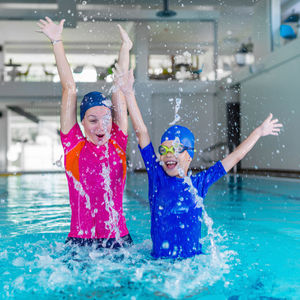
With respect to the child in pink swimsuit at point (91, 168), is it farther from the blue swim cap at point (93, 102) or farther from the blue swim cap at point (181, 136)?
the blue swim cap at point (181, 136)

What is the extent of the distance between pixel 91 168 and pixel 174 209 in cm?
47

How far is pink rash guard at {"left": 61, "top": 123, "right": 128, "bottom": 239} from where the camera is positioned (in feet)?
6.84

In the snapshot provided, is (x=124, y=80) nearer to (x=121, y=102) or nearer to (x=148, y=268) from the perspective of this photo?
(x=121, y=102)

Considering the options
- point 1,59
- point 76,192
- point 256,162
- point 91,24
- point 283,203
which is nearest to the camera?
point 76,192

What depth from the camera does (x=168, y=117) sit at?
55.8 feet

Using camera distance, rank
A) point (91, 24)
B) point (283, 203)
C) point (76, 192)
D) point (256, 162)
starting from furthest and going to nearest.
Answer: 1. point (91, 24)
2. point (256, 162)
3. point (283, 203)
4. point (76, 192)

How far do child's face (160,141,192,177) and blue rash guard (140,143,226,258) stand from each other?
3 centimetres

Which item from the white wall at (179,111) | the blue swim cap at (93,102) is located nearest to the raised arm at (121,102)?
the blue swim cap at (93,102)

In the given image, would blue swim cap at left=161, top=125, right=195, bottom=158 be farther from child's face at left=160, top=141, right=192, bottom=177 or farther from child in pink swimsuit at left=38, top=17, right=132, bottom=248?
child in pink swimsuit at left=38, top=17, right=132, bottom=248

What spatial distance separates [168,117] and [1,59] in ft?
27.8

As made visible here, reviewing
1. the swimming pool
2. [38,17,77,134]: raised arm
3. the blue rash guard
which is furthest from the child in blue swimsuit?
[38,17,77,134]: raised arm

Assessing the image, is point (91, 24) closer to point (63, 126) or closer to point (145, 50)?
point (145, 50)

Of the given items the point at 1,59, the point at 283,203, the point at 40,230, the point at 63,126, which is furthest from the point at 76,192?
the point at 1,59

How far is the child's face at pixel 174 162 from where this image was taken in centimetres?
208
